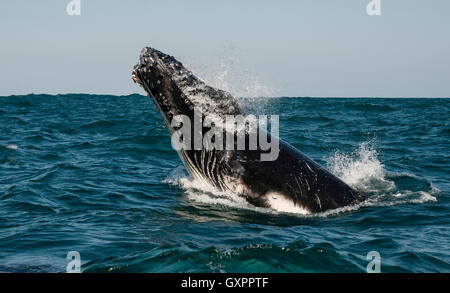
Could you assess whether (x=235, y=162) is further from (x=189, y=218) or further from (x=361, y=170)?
(x=361, y=170)

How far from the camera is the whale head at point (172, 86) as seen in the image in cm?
880

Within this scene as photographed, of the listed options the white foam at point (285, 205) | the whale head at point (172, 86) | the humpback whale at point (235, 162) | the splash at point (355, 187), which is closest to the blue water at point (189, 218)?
→ the splash at point (355, 187)

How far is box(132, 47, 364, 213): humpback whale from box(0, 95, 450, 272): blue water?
0.26m

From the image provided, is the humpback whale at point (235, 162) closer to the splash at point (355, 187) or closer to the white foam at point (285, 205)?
the white foam at point (285, 205)

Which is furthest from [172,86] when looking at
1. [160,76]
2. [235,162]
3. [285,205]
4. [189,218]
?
[285,205]

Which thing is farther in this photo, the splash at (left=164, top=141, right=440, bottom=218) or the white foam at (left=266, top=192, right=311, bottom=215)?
the splash at (left=164, top=141, right=440, bottom=218)

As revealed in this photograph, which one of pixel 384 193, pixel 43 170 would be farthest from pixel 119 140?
pixel 384 193

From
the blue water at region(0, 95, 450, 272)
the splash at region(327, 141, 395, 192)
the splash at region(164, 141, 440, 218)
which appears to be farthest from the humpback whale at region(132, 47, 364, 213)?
the splash at region(327, 141, 395, 192)

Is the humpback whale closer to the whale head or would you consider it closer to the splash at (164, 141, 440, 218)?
the whale head

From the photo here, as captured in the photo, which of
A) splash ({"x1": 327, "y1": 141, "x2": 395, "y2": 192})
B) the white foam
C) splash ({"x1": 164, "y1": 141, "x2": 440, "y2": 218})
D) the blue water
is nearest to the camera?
the blue water

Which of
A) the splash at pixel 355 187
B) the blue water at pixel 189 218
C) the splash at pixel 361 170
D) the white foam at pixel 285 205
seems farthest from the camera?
the splash at pixel 361 170

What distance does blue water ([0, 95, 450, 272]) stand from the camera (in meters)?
6.41

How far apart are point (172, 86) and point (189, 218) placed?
2227mm

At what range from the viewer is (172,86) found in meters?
8.84
